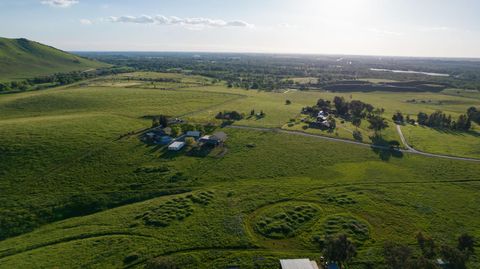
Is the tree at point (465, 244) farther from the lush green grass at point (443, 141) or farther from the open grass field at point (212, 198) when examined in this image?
the lush green grass at point (443, 141)

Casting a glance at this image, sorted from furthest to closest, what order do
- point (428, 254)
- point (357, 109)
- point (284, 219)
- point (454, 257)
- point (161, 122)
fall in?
point (357, 109), point (161, 122), point (284, 219), point (428, 254), point (454, 257)

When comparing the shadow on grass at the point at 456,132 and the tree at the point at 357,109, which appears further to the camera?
the tree at the point at 357,109

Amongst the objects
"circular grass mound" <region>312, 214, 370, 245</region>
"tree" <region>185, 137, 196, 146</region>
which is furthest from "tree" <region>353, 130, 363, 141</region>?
"tree" <region>185, 137, 196, 146</region>

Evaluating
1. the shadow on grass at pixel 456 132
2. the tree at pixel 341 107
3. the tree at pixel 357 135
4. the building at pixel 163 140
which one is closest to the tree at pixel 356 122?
the tree at pixel 357 135

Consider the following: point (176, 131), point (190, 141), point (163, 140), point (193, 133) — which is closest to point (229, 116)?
point (193, 133)

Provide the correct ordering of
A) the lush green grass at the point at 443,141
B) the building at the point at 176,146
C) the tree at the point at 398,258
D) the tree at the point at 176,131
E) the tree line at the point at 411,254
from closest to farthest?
the tree at the point at 398,258, the tree line at the point at 411,254, the building at the point at 176,146, the lush green grass at the point at 443,141, the tree at the point at 176,131

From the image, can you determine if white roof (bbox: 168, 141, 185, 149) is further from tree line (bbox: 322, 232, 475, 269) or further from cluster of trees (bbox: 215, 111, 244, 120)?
tree line (bbox: 322, 232, 475, 269)

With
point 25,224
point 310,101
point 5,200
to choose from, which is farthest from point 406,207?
point 310,101

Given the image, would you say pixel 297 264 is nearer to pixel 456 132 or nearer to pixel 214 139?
pixel 214 139
